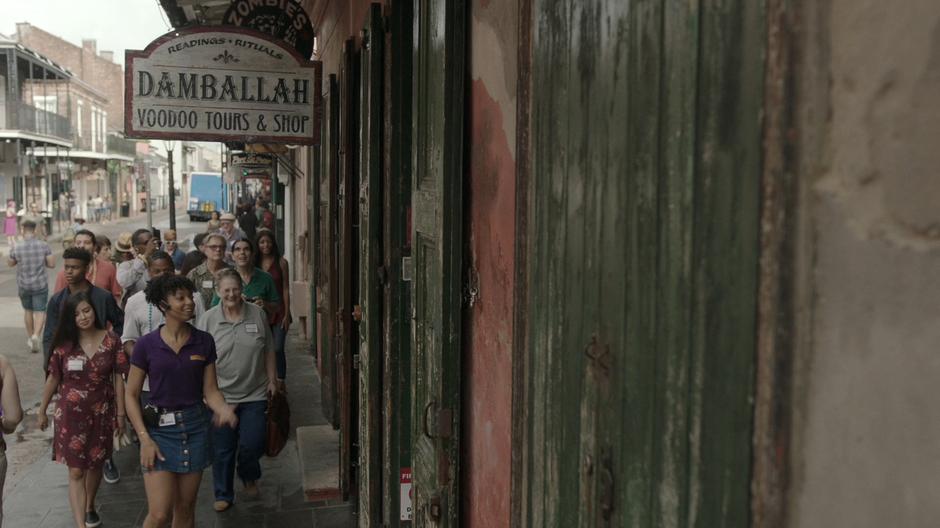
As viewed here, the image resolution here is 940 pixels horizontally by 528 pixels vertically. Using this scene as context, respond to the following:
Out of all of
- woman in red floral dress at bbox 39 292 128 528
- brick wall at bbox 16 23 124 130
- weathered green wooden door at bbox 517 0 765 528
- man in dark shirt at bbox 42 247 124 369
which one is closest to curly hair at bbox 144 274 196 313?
woman in red floral dress at bbox 39 292 128 528

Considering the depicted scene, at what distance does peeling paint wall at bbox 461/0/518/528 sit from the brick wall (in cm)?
5974

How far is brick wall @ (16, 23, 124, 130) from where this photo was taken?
56406mm

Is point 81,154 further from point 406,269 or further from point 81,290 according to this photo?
point 406,269

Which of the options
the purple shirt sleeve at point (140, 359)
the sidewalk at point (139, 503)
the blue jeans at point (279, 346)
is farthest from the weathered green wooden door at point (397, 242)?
the blue jeans at point (279, 346)

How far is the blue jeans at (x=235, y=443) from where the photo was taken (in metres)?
6.16

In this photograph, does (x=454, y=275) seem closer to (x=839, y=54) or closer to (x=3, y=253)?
(x=839, y=54)

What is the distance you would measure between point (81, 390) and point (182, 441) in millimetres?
1099

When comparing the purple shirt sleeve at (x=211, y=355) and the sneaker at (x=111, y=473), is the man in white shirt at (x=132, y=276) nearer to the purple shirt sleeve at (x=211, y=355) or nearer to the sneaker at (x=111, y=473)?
the sneaker at (x=111, y=473)

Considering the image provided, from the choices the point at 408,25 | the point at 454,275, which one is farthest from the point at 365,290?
the point at 454,275

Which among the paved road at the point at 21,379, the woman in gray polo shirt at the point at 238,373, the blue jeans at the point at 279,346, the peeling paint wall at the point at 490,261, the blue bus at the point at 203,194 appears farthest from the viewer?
the blue bus at the point at 203,194

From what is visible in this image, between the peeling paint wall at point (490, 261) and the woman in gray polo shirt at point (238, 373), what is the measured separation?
3494mm

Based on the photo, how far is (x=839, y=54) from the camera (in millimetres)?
930

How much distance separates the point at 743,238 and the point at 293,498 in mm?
5956

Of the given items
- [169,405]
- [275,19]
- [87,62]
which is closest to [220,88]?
[275,19]
